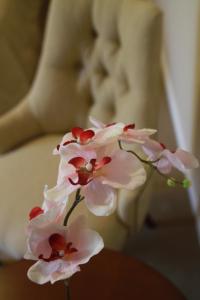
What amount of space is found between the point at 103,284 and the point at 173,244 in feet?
2.52

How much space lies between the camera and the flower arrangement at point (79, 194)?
0.55 meters

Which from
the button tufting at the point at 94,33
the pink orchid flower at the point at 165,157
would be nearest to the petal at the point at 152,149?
the pink orchid flower at the point at 165,157

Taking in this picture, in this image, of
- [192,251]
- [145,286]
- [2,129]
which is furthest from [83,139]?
[192,251]

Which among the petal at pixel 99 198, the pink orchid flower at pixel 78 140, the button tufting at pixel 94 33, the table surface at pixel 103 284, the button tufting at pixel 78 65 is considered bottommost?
the table surface at pixel 103 284

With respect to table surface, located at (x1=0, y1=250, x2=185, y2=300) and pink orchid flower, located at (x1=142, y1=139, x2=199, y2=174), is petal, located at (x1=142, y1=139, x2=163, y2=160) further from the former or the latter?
table surface, located at (x1=0, y1=250, x2=185, y2=300)

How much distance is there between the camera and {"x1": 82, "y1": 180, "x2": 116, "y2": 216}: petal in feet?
1.79

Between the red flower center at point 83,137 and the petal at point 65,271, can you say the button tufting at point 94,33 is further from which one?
the petal at point 65,271

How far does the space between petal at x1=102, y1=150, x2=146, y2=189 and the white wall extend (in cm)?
96

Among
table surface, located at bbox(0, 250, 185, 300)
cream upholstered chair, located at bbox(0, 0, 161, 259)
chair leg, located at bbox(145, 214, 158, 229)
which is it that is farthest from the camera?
chair leg, located at bbox(145, 214, 158, 229)

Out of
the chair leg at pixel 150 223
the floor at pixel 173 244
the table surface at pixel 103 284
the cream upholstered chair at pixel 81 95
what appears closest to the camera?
the table surface at pixel 103 284

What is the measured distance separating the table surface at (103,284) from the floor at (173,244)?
54 cm

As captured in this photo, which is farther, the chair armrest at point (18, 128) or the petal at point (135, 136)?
the chair armrest at point (18, 128)

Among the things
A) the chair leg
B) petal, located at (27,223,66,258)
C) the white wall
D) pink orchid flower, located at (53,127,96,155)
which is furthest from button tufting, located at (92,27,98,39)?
petal, located at (27,223,66,258)

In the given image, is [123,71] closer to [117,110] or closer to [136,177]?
[117,110]
